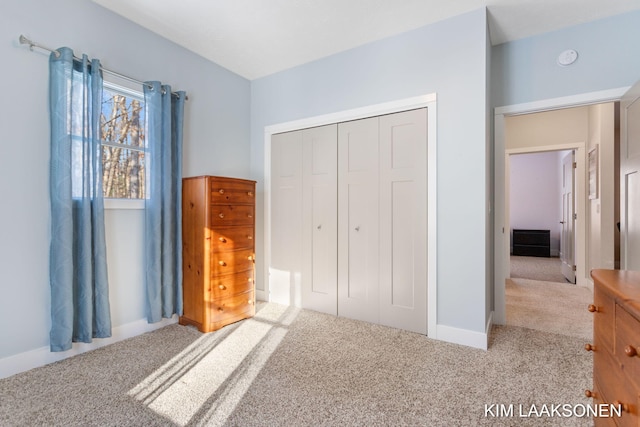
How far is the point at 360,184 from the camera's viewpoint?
109 inches

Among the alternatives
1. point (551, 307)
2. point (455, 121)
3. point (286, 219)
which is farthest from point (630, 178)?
point (286, 219)

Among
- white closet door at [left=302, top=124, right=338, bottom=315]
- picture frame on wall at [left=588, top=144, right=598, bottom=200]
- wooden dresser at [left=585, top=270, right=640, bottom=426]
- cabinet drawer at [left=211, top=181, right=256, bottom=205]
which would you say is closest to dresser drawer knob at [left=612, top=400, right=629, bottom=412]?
wooden dresser at [left=585, top=270, right=640, bottom=426]

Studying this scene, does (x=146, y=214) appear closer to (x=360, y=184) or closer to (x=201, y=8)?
Answer: (x=201, y=8)

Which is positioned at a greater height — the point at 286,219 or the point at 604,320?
the point at 286,219

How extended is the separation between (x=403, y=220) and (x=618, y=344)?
5.44 feet

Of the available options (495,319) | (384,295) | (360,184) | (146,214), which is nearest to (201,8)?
(146,214)

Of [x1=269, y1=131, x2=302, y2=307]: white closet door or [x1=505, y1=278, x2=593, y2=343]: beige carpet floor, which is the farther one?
[x1=269, y1=131, x2=302, y2=307]: white closet door

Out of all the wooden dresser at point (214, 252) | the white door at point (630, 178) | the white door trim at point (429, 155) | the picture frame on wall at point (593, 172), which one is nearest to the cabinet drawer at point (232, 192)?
the wooden dresser at point (214, 252)

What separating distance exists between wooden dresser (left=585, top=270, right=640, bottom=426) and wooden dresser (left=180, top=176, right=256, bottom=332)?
238cm

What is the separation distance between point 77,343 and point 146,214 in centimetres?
101

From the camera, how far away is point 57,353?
6.56ft

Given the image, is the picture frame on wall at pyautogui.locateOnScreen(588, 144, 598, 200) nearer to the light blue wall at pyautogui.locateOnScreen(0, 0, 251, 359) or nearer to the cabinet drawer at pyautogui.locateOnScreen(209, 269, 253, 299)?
the cabinet drawer at pyautogui.locateOnScreen(209, 269, 253, 299)

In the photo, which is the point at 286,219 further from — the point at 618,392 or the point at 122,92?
the point at 618,392

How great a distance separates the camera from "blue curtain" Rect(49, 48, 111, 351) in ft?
6.25
